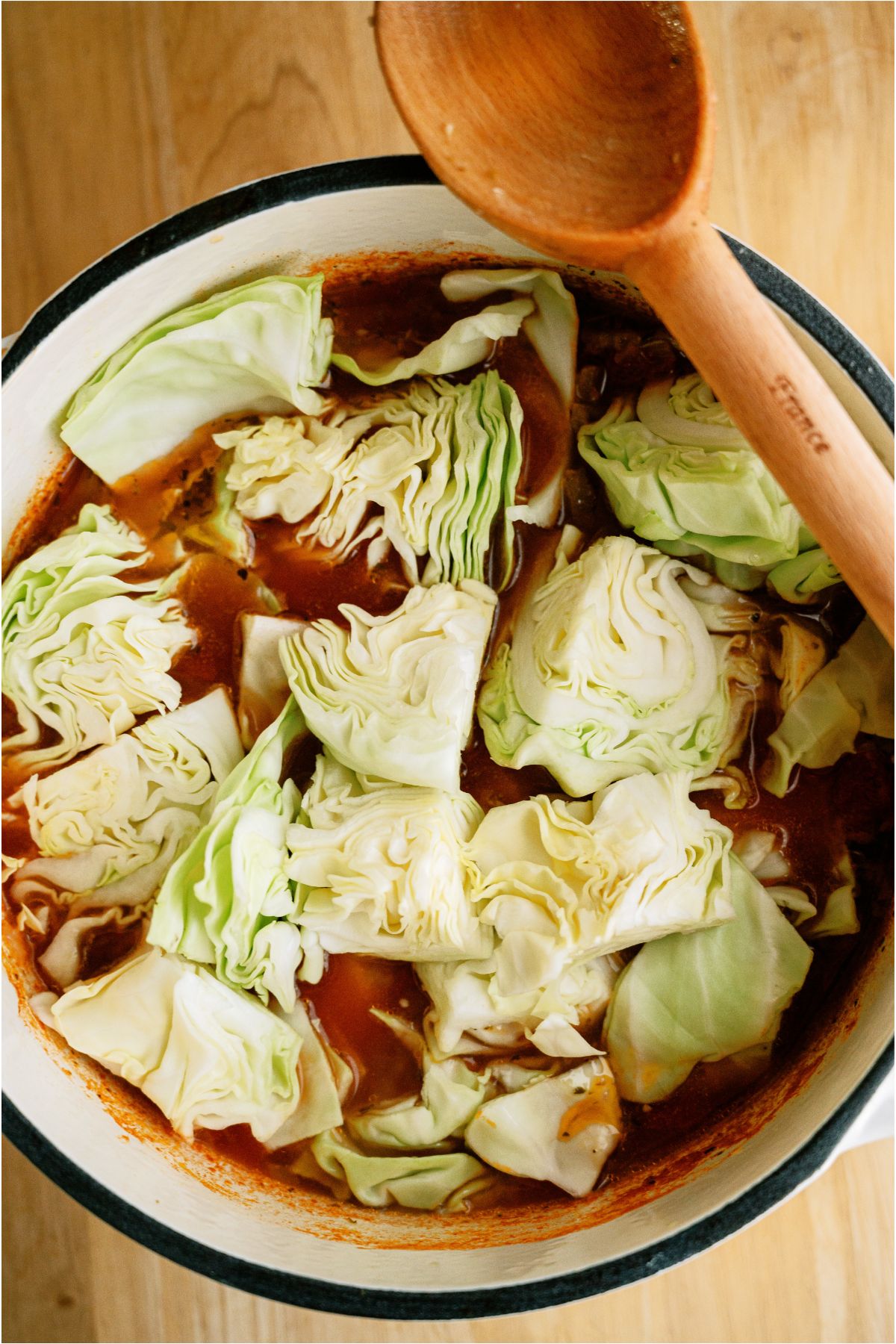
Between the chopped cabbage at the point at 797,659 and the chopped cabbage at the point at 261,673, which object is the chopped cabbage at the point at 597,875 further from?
the chopped cabbage at the point at 261,673

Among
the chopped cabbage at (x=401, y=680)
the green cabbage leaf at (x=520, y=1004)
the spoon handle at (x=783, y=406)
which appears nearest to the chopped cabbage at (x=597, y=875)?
the green cabbage leaf at (x=520, y=1004)

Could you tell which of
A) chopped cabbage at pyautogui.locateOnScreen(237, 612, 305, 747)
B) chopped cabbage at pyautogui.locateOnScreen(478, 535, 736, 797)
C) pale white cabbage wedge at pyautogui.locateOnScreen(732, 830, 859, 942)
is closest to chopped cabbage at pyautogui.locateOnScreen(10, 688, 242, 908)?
chopped cabbage at pyautogui.locateOnScreen(237, 612, 305, 747)

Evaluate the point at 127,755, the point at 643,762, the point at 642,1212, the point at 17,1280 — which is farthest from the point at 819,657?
the point at 17,1280

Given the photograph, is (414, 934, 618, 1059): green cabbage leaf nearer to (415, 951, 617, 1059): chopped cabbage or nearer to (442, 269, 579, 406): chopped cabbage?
(415, 951, 617, 1059): chopped cabbage

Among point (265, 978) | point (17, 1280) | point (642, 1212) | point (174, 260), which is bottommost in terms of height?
point (17, 1280)

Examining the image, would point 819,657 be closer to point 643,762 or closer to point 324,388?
point 643,762

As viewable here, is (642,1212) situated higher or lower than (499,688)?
lower
